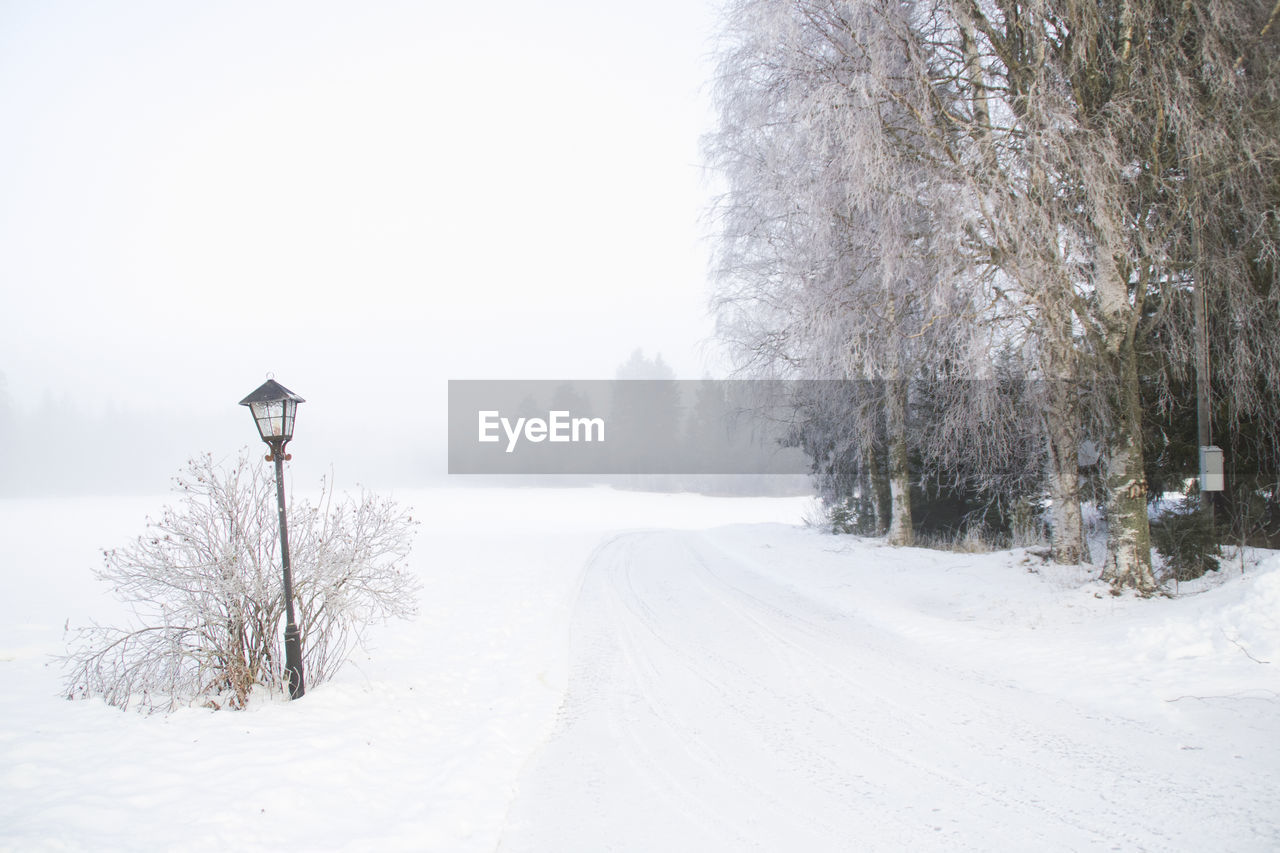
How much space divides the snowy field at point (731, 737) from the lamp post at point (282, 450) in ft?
0.95

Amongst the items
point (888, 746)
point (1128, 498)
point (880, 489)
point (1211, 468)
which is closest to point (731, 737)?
point (888, 746)

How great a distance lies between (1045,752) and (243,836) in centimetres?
444

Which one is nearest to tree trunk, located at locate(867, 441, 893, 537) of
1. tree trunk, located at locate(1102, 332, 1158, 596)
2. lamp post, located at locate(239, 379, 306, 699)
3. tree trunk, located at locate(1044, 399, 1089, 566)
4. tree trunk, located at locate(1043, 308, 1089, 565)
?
tree trunk, located at locate(1043, 308, 1089, 565)

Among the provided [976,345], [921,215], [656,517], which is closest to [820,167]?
[921,215]

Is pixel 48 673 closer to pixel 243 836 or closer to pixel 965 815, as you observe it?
pixel 243 836

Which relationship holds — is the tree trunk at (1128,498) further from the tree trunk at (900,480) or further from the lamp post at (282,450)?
the lamp post at (282,450)

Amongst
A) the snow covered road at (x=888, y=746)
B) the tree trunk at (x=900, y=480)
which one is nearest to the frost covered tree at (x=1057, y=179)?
the snow covered road at (x=888, y=746)

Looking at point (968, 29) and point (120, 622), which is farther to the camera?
point (120, 622)

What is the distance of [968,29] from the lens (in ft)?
24.0

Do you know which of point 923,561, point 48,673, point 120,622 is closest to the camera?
point 48,673

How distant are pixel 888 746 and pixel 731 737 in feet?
Result: 3.26

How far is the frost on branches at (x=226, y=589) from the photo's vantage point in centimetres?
481

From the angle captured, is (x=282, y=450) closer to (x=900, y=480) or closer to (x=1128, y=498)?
(x=1128, y=498)

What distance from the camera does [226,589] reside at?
15.7ft
